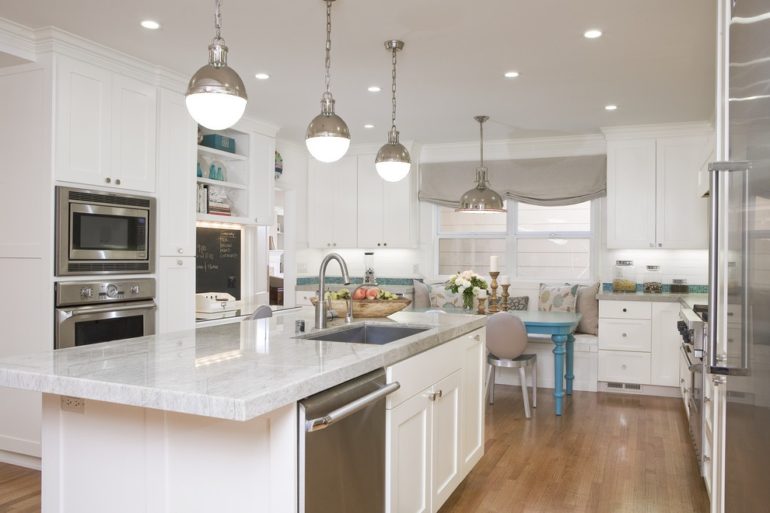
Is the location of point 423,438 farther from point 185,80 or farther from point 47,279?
point 185,80

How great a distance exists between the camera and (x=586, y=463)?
372 centimetres

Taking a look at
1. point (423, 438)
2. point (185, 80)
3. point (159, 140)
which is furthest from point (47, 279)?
point (423, 438)

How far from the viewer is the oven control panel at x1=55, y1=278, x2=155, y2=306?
3.53m

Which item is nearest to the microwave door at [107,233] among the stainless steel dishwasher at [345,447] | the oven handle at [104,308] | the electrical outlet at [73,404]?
the oven handle at [104,308]

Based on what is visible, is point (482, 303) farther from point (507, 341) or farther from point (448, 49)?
point (448, 49)

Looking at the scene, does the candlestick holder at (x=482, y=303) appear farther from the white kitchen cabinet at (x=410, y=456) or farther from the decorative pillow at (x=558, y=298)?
the white kitchen cabinet at (x=410, y=456)

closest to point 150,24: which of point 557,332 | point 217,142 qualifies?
point 217,142

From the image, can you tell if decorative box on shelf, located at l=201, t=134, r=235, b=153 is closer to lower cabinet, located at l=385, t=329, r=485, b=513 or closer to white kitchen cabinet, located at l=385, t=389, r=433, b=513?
lower cabinet, located at l=385, t=329, r=485, b=513

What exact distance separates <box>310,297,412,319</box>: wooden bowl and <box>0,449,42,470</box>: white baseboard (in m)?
2.03

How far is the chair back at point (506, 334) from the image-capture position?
15.0 ft

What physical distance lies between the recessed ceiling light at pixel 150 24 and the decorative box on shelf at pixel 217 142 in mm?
1692

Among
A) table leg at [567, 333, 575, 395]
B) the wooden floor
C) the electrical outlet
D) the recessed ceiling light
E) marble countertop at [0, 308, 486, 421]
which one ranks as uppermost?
the recessed ceiling light

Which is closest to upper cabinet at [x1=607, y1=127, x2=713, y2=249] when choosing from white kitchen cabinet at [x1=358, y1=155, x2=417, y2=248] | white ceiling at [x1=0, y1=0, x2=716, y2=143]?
white ceiling at [x1=0, y1=0, x2=716, y2=143]

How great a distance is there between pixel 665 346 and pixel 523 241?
177 cm
